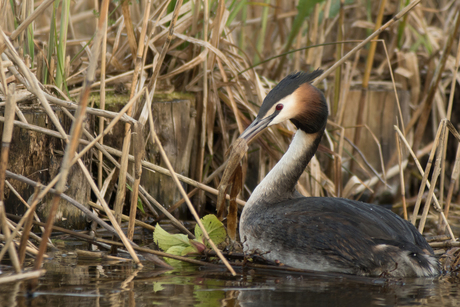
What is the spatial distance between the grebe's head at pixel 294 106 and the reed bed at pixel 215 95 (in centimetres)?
44

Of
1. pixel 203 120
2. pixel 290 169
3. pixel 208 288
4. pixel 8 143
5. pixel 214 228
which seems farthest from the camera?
pixel 203 120

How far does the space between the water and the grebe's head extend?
94 cm

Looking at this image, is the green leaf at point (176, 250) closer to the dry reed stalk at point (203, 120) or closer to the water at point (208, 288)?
the water at point (208, 288)

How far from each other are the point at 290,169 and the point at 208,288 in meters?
1.38

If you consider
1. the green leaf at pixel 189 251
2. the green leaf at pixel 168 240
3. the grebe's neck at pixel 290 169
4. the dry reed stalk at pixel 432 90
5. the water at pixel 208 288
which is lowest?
the water at pixel 208 288

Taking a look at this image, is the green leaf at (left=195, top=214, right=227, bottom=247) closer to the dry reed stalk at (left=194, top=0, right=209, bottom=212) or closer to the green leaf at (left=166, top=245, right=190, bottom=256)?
the green leaf at (left=166, top=245, right=190, bottom=256)

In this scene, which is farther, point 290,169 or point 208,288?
A: point 290,169

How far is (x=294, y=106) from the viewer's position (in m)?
3.65

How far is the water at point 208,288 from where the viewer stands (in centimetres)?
251

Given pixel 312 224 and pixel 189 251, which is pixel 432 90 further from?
pixel 189 251

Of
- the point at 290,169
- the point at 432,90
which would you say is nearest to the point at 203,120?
the point at 290,169

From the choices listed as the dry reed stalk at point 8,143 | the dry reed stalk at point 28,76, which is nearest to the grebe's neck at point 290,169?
the dry reed stalk at point 28,76

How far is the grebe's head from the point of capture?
3.56m

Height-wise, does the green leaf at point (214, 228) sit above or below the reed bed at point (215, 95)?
below
